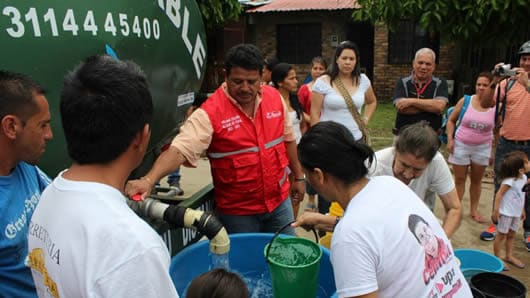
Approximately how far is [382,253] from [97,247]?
0.84 metres

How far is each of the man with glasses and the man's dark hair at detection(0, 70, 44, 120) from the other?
136cm

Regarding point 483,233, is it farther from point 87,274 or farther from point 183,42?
point 87,274

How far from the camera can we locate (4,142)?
4.40ft

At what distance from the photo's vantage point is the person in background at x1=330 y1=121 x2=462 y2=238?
6.68ft

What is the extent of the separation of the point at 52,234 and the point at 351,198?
36.7 inches

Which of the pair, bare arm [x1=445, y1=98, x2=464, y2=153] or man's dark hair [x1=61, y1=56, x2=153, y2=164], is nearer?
man's dark hair [x1=61, y1=56, x2=153, y2=164]

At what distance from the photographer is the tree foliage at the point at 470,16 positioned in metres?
6.12

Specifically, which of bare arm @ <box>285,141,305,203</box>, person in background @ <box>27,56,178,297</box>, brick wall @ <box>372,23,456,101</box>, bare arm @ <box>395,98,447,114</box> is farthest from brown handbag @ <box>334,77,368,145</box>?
brick wall @ <box>372,23,456,101</box>

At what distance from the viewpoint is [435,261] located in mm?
1431

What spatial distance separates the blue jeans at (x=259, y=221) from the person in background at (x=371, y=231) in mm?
1078

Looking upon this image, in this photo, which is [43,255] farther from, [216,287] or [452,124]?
[452,124]

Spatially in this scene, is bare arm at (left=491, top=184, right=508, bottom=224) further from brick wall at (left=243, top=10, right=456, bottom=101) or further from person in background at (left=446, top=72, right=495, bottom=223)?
brick wall at (left=243, top=10, right=456, bottom=101)

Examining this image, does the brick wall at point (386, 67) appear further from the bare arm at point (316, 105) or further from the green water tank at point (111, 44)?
the green water tank at point (111, 44)

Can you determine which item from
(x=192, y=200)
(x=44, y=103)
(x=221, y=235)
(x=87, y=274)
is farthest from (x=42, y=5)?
(x=192, y=200)
